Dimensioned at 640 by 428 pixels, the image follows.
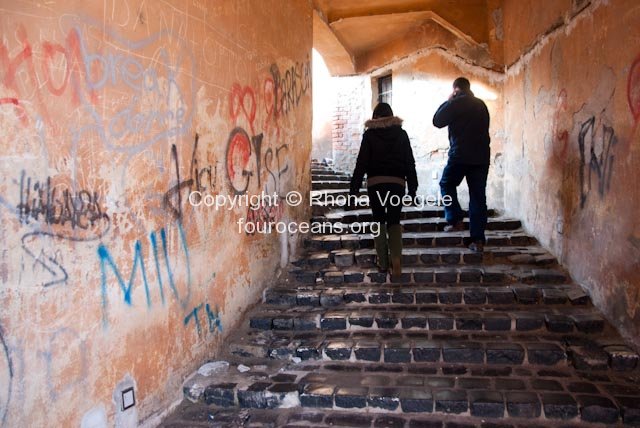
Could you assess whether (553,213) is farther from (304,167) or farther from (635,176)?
(304,167)

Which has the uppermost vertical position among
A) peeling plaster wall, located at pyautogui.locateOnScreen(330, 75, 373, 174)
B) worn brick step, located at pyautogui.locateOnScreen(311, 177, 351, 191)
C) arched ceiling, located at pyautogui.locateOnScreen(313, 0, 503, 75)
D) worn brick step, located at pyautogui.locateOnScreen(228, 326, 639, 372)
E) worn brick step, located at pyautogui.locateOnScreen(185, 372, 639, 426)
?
arched ceiling, located at pyautogui.locateOnScreen(313, 0, 503, 75)

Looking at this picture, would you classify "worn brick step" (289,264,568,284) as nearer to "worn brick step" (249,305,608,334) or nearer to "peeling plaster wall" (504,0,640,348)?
"peeling plaster wall" (504,0,640,348)

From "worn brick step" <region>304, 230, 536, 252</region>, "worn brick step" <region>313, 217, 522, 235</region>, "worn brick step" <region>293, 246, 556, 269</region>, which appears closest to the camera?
"worn brick step" <region>293, 246, 556, 269</region>

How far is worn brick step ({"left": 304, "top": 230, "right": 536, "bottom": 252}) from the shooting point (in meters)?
5.88

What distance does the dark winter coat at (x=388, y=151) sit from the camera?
510 centimetres

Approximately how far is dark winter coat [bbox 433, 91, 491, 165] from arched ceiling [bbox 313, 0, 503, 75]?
233 centimetres

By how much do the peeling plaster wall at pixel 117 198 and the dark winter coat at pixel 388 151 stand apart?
1229 millimetres

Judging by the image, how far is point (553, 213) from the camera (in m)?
5.31

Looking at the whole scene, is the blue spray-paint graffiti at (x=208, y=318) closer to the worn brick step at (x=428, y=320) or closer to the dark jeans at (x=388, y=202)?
the worn brick step at (x=428, y=320)

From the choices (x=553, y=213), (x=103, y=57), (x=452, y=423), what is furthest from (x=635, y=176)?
(x=103, y=57)

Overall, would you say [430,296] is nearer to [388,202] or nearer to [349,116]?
[388,202]

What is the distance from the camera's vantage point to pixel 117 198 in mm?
2912

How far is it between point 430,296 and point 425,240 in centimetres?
130

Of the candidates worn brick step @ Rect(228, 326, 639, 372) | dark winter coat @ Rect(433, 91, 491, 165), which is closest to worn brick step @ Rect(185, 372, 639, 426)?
worn brick step @ Rect(228, 326, 639, 372)
